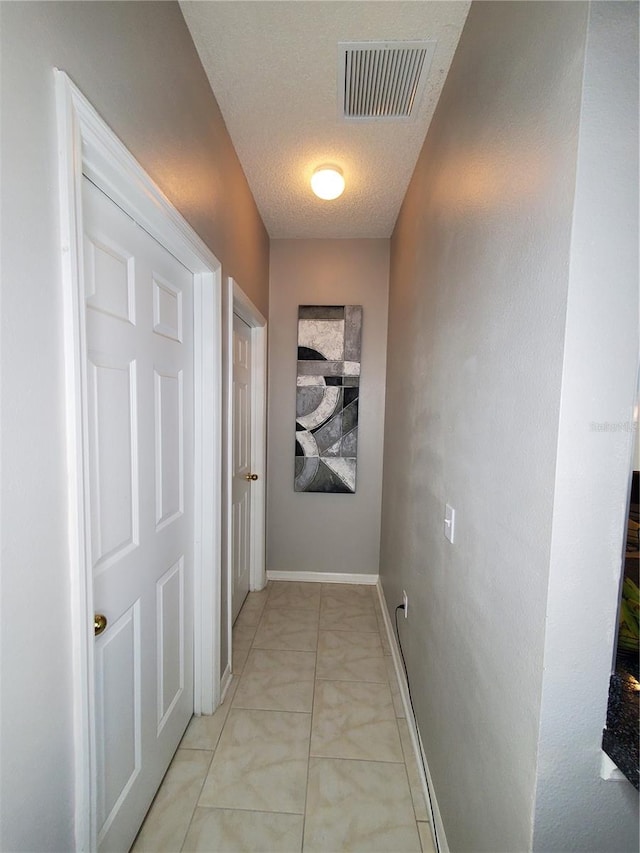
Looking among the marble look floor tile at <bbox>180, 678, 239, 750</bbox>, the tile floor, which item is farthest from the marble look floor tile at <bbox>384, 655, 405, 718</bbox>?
the marble look floor tile at <bbox>180, 678, 239, 750</bbox>

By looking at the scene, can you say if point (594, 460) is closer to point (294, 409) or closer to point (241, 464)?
point (241, 464)

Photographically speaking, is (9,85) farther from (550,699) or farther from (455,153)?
(550,699)

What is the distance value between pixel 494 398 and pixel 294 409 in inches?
79.5

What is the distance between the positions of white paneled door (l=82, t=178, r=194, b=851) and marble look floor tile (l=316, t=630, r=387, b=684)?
2.58 feet

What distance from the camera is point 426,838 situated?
1.16 metres

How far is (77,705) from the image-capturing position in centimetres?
72

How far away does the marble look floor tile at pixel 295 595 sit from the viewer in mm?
2510

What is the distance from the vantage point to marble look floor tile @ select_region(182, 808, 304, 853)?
112 cm

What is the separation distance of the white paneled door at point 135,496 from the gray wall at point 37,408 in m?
0.15

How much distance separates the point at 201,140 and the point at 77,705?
5.80 feet

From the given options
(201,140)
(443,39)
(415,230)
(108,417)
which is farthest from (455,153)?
(108,417)

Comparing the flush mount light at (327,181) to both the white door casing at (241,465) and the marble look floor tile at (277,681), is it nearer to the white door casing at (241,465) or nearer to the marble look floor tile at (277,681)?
the white door casing at (241,465)

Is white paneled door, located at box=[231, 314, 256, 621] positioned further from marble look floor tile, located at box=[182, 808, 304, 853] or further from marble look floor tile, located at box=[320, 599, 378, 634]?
marble look floor tile, located at box=[182, 808, 304, 853]

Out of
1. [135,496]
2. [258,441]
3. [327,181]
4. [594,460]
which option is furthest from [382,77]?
[258,441]
